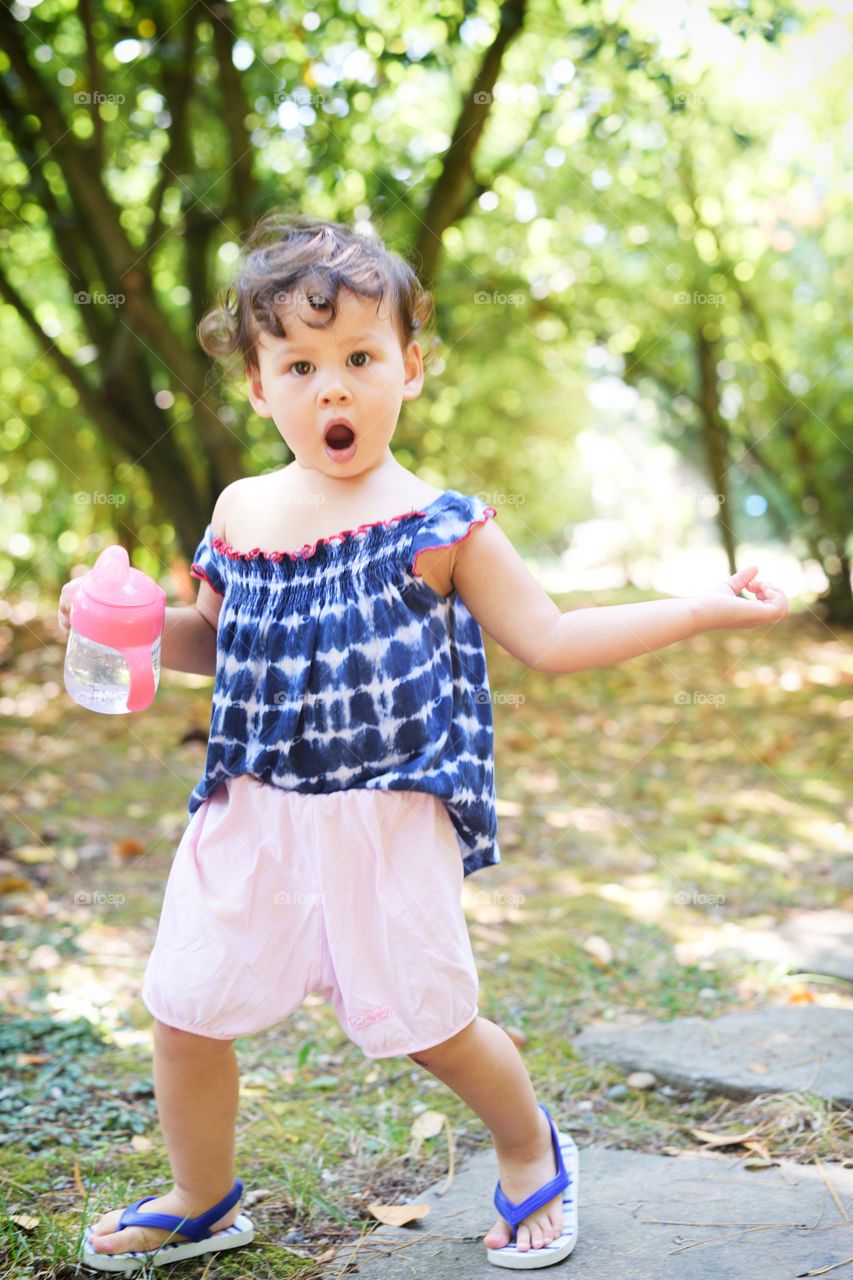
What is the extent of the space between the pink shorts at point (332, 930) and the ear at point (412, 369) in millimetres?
600

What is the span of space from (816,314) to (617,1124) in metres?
8.05

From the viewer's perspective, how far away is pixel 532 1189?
69.6 inches

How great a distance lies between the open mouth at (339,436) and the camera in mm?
1646

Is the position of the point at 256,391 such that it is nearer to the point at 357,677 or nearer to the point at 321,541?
the point at 321,541

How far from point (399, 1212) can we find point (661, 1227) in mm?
412

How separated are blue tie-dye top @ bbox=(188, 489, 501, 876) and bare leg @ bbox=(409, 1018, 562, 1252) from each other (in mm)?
298

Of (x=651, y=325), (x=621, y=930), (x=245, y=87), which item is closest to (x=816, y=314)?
(x=651, y=325)

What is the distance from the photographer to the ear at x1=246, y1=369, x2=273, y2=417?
1775mm

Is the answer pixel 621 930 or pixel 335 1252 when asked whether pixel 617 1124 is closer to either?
pixel 335 1252
